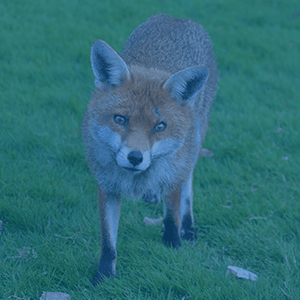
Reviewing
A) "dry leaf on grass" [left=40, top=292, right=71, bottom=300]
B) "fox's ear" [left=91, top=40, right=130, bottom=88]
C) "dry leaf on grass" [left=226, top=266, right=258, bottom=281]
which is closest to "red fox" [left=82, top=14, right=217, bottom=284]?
"fox's ear" [left=91, top=40, right=130, bottom=88]

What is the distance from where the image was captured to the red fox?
2789 mm

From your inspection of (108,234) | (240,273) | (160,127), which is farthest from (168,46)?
(240,273)

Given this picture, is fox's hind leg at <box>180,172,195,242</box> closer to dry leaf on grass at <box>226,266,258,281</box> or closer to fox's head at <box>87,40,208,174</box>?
dry leaf on grass at <box>226,266,258,281</box>

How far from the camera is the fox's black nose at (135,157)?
2.58 metres

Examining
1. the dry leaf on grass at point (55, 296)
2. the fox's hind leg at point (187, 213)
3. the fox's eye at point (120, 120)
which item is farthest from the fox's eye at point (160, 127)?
the dry leaf on grass at point (55, 296)

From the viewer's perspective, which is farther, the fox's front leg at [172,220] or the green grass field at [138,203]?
the fox's front leg at [172,220]

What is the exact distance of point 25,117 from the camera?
5512 mm

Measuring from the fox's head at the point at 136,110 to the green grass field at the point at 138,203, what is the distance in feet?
3.42

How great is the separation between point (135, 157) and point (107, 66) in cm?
96

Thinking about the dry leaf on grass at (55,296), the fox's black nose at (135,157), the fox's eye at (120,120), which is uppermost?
the fox's eye at (120,120)

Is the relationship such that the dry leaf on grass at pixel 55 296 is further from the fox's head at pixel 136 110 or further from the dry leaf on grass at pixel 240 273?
the dry leaf on grass at pixel 240 273

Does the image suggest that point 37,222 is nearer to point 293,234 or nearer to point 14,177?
point 14,177

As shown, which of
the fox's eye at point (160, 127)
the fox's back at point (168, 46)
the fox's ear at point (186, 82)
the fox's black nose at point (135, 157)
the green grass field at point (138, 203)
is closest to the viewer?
the fox's black nose at point (135, 157)


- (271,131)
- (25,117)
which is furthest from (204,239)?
(25,117)
